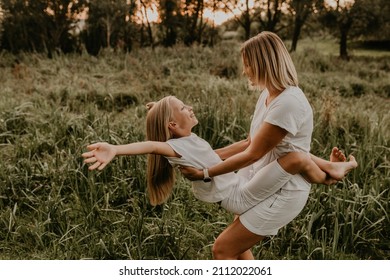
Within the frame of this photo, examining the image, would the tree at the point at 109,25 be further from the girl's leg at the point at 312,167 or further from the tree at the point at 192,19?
the girl's leg at the point at 312,167

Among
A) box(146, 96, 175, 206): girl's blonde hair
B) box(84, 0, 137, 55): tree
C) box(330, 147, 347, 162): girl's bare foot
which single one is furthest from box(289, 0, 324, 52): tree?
box(146, 96, 175, 206): girl's blonde hair

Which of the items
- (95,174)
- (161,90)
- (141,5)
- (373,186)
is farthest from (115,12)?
(373,186)

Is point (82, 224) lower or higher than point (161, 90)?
lower

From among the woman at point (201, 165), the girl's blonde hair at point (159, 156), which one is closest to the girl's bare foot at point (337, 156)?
the woman at point (201, 165)

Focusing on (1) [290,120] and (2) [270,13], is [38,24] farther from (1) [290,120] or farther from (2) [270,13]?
(1) [290,120]

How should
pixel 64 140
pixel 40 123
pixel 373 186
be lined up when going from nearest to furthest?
pixel 373 186 < pixel 64 140 < pixel 40 123

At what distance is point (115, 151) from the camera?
1.87 m

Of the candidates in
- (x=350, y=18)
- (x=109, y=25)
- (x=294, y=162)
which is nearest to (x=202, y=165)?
(x=294, y=162)

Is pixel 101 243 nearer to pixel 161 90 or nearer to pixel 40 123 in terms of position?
pixel 40 123

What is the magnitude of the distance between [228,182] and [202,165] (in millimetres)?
169

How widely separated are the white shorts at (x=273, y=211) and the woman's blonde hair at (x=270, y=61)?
51 centimetres

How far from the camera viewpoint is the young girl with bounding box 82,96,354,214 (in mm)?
2016

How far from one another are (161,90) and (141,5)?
5.52 metres

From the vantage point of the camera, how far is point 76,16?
1180cm
